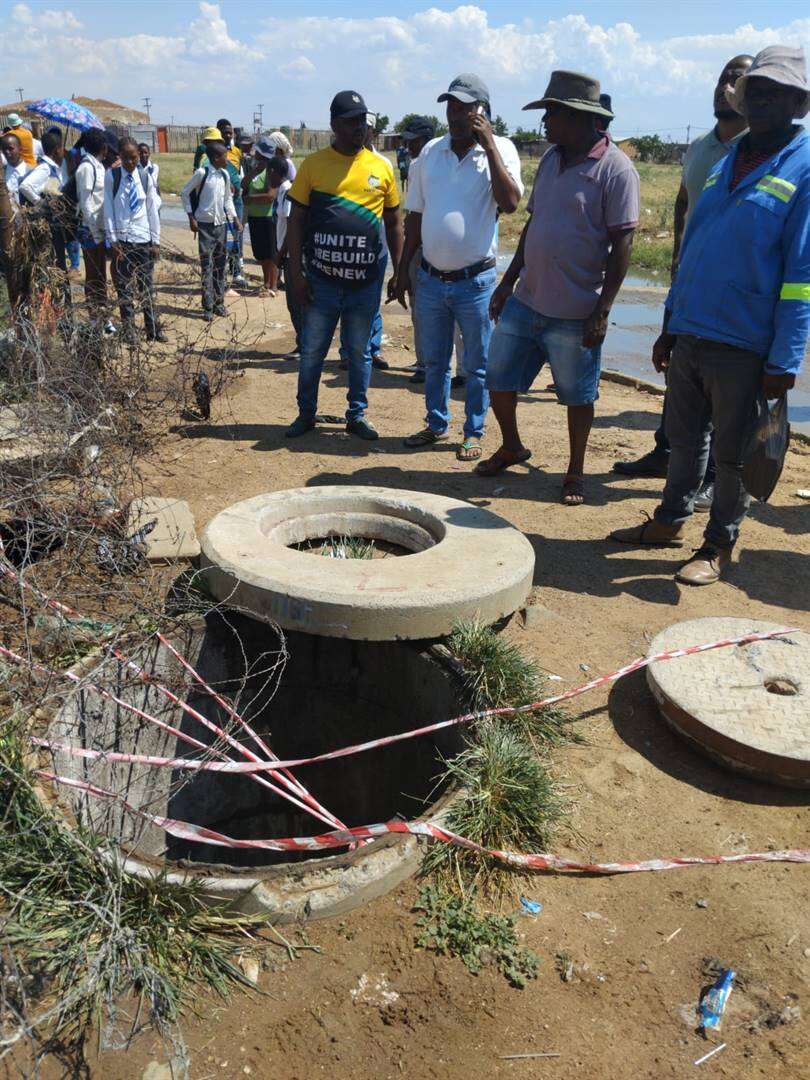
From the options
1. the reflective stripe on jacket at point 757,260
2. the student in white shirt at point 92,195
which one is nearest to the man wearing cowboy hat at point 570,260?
the reflective stripe on jacket at point 757,260

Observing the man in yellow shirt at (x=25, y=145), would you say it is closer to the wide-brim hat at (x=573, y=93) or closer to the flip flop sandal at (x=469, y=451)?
the flip flop sandal at (x=469, y=451)

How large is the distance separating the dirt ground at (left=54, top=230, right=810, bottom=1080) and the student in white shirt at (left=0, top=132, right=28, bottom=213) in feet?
27.6

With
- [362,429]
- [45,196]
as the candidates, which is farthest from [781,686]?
[45,196]

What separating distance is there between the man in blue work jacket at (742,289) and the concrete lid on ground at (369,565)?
1.05 metres

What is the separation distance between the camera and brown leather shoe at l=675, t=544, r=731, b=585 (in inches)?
175

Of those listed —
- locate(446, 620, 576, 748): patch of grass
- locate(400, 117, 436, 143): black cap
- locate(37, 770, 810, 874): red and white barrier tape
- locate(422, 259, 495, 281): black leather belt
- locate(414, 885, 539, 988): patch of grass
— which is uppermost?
locate(400, 117, 436, 143): black cap

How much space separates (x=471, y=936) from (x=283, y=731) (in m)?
2.18

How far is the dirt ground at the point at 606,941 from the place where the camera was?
7.25 feet

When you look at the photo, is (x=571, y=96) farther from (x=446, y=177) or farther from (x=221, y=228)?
(x=221, y=228)

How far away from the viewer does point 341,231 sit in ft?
18.9

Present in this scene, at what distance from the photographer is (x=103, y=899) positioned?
2.40m

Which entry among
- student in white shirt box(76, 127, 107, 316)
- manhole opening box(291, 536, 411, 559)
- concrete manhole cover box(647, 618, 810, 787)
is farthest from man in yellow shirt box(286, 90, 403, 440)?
concrete manhole cover box(647, 618, 810, 787)

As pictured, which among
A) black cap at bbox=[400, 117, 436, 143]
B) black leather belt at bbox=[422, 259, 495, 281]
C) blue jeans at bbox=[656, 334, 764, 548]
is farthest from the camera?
black cap at bbox=[400, 117, 436, 143]

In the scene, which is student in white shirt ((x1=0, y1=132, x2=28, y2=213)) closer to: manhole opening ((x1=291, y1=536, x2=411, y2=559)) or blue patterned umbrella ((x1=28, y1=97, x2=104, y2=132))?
blue patterned umbrella ((x1=28, y1=97, x2=104, y2=132))
